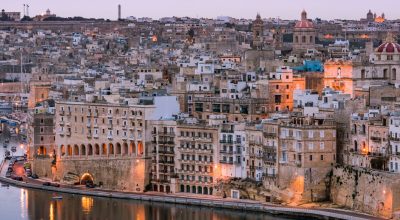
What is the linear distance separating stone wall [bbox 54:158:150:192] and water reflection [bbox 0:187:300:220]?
131cm

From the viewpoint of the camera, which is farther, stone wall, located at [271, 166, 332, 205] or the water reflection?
the water reflection

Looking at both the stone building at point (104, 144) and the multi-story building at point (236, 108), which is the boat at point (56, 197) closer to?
the stone building at point (104, 144)

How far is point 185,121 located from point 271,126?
409cm

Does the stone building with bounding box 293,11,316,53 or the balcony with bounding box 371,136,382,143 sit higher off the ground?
the stone building with bounding box 293,11,316,53

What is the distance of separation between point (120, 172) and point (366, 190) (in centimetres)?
976

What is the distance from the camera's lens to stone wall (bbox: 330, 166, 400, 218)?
126ft

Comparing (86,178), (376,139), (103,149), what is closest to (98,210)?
(86,178)

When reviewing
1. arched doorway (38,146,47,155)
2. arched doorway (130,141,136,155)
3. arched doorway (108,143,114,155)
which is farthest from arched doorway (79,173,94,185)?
arched doorway (38,146,47,155)

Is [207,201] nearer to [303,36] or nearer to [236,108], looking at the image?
[236,108]

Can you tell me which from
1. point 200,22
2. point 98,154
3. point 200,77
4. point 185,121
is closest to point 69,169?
point 98,154

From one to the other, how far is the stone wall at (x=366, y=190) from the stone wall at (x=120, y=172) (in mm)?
7296

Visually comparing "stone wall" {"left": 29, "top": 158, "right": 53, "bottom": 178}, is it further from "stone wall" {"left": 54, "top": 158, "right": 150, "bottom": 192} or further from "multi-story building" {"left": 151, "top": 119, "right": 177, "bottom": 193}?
"multi-story building" {"left": 151, "top": 119, "right": 177, "bottom": 193}

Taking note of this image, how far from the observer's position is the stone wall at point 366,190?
126 feet

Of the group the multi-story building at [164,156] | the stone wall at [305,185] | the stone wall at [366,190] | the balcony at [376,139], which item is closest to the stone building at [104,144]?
the multi-story building at [164,156]
